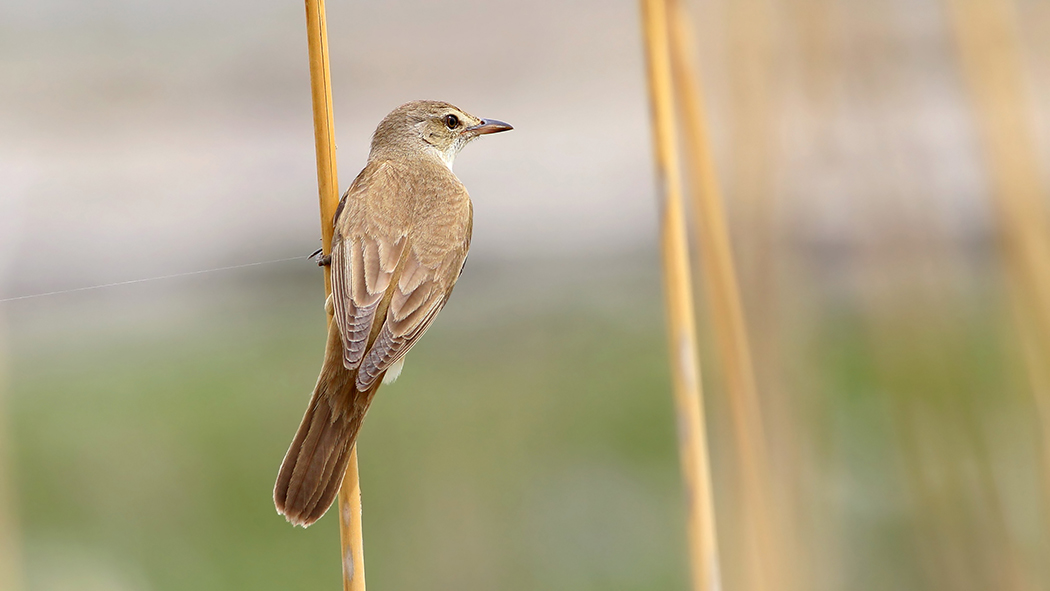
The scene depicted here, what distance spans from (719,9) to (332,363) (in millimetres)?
1011

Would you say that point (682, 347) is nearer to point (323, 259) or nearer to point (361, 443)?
point (323, 259)

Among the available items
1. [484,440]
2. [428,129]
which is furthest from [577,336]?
[428,129]

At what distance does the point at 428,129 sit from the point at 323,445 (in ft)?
2.91

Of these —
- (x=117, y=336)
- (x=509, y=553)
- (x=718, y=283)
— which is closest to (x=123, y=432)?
(x=117, y=336)

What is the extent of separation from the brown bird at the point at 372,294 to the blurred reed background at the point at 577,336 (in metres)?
0.56

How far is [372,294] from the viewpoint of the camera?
1.68 m

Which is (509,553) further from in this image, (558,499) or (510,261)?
(510,261)

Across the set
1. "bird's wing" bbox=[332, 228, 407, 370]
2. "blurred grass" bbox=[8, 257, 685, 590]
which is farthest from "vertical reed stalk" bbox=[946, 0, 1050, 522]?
"blurred grass" bbox=[8, 257, 685, 590]

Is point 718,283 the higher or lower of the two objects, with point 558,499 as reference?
higher

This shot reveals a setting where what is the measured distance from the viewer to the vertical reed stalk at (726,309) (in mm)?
1643

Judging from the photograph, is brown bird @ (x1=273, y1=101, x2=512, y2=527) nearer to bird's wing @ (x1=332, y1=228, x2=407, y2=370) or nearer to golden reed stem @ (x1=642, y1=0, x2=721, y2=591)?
bird's wing @ (x1=332, y1=228, x2=407, y2=370)

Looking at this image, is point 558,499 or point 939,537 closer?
point 939,537

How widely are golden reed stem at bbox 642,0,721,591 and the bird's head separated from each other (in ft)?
1.96

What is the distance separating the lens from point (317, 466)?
148 cm
